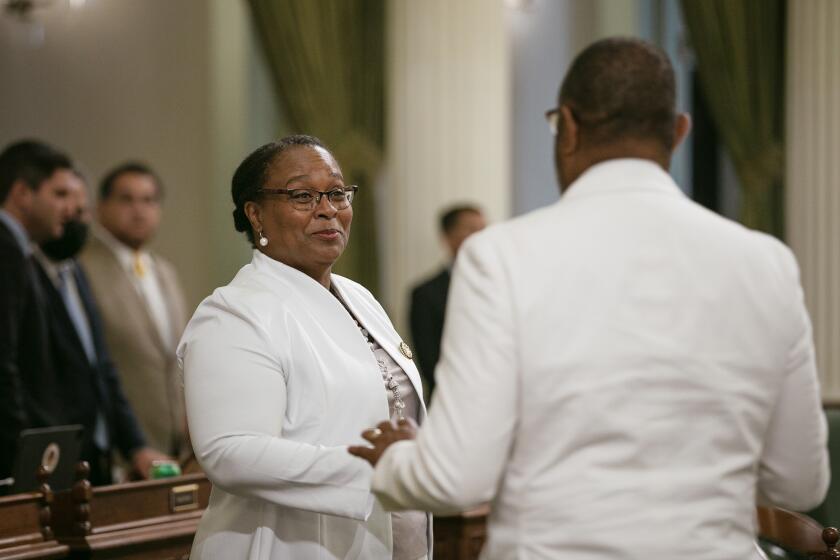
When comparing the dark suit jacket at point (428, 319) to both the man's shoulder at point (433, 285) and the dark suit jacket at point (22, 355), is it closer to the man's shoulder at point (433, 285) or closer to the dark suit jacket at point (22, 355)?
the man's shoulder at point (433, 285)

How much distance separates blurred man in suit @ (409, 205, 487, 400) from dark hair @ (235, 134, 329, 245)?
357 centimetres

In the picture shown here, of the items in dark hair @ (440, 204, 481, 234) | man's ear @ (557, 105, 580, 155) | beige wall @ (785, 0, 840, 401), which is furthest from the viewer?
beige wall @ (785, 0, 840, 401)

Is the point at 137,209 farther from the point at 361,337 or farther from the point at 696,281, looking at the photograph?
the point at 696,281

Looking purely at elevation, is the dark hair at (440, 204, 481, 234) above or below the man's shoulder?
above

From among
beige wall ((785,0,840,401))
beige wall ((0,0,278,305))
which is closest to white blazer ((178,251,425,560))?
beige wall ((0,0,278,305))

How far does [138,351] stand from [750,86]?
17.1ft

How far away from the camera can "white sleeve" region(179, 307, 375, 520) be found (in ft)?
7.55

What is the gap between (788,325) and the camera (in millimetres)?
1893

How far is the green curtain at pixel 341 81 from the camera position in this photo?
718 centimetres

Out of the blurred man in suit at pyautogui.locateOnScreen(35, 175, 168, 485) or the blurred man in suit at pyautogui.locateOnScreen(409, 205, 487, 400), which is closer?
the blurred man in suit at pyautogui.locateOnScreen(35, 175, 168, 485)

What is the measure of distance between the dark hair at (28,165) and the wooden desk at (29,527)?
4.89 feet

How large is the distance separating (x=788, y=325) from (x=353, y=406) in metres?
0.94

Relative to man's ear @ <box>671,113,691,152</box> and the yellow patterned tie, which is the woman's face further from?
the yellow patterned tie

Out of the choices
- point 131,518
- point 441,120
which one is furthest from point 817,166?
point 131,518
